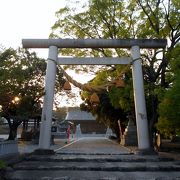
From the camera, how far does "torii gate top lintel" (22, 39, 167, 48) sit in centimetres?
1852

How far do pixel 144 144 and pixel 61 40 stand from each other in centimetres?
739

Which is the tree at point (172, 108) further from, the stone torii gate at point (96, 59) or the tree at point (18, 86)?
the tree at point (18, 86)

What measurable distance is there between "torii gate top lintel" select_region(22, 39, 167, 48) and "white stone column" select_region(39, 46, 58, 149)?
419 mm

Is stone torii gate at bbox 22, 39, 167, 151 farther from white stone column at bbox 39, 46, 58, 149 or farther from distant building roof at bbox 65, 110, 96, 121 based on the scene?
A: distant building roof at bbox 65, 110, 96, 121

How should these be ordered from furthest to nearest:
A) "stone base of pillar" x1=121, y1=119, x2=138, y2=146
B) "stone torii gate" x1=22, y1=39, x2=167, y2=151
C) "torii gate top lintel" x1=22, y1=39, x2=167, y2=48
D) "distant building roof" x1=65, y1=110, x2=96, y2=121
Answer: "distant building roof" x1=65, y1=110, x2=96, y2=121 → "stone base of pillar" x1=121, y1=119, x2=138, y2=146 → "torii gate top lintel" x1=22, y1=39, x2=167, y2=48 → "stone torii gate" x1=22, y1=39, x2=167, y2=151

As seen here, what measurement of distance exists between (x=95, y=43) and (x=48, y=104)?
435 centimetres

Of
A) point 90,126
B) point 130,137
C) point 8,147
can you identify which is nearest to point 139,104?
point 8,147

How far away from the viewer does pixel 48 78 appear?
714 inches

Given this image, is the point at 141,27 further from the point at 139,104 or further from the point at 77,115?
the point at 77,115

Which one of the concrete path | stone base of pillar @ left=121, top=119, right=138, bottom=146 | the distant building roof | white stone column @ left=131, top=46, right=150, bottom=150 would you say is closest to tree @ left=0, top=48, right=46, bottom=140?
the concrete path

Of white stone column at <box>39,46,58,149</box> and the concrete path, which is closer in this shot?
the concrete path

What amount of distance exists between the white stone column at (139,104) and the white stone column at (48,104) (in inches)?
178

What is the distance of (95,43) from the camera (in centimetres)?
1856

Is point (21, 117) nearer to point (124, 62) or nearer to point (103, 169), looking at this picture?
point (124, 62)
